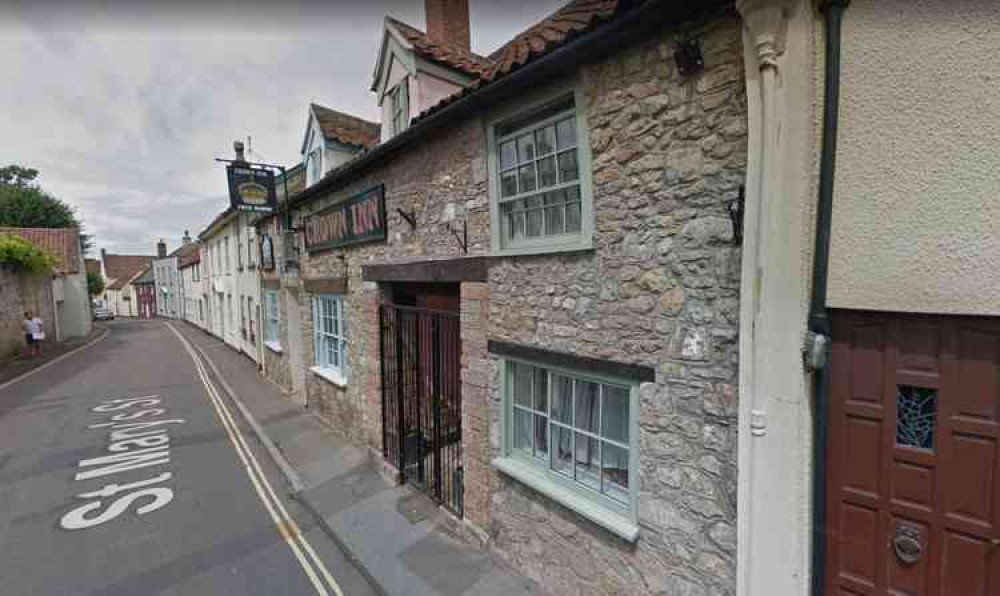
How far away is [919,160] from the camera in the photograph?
6.78 feet

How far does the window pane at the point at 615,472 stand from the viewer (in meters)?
3.41

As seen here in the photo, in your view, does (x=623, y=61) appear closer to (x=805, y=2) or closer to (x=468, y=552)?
(x=805, y=2)

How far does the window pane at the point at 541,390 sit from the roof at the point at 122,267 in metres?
71.8

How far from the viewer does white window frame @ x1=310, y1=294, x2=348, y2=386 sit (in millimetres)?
7949

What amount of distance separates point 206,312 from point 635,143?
31968 mm

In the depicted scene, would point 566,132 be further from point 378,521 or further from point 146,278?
point 146,278

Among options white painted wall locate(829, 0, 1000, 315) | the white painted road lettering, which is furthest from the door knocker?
the white painted road lettering

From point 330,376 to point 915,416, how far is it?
845 cm

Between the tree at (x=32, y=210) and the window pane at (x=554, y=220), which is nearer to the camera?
the window pane at (x=554, y=220)

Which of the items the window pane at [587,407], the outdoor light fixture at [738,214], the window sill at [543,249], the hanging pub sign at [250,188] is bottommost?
the window pane at [587,407]

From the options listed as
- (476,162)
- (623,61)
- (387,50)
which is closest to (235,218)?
(387,50)

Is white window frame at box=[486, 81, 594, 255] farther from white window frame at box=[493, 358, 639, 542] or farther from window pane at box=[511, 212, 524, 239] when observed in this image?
white window frame at box=[493, 358, 639, 542]

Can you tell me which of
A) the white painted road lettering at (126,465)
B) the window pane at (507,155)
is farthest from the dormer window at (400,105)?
the white painted road lettering at (126,465)

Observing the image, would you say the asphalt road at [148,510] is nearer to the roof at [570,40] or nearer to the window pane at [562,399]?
the window pane at [562,399]
